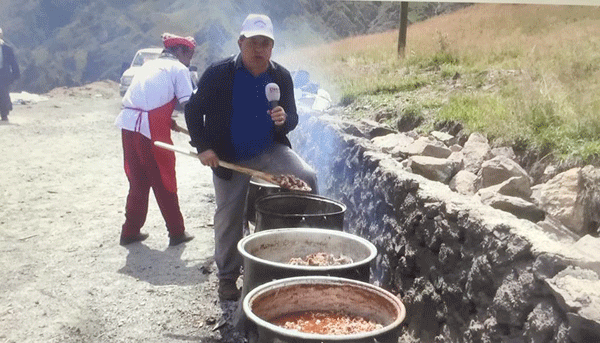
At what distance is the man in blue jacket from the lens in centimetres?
444

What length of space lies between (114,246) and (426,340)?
3557mm

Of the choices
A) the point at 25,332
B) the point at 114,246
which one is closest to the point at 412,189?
the point at 25,332

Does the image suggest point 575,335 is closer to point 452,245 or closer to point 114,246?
point 452,245

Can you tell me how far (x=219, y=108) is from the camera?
4.49 metres

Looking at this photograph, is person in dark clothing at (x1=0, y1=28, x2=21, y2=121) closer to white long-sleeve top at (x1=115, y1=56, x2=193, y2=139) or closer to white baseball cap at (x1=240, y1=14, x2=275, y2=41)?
white long-sleeve top at (x1=115, y1=56, x2=193, y2=139)

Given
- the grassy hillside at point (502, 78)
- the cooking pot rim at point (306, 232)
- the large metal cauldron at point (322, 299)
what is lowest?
the large metal cauldron at point (322, 299)

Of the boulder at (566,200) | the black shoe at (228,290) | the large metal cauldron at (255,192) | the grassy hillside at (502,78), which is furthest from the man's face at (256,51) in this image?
the boulder at (566,200)

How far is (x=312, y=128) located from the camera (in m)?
7.19

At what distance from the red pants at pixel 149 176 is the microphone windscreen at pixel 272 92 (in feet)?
5.24

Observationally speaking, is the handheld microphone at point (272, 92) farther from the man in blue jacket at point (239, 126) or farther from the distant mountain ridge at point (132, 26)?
the distant mountain ridge at point (132, 26)

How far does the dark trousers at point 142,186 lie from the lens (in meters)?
5.77

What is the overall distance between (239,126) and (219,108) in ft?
0.71

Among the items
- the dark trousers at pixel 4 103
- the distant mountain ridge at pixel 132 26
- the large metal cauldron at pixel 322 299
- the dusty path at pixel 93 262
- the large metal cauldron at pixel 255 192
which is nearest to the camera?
the large metal cauldron at pixel 322 299

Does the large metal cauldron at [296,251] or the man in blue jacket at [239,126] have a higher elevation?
the man in blue jacket at [239,126]
